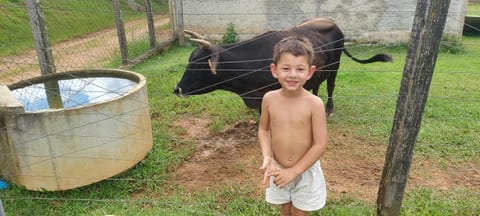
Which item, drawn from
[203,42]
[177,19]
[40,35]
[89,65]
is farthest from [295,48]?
[177,19]

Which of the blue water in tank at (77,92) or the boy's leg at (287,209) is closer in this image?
the boy's leg at (287,209)

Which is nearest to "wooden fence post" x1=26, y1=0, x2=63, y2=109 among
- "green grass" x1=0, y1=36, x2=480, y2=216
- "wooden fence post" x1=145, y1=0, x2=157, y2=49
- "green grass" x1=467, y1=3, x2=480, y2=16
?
"green grass" x1=0, y1=36, x2=480, y2=216

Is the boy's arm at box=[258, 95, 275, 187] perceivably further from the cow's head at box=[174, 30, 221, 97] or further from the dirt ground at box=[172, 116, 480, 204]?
the cow's head at box=[174, 30, 221, 97]

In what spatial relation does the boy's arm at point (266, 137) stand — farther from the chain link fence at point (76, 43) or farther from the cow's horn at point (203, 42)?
the chain link fence at point (76, 43)

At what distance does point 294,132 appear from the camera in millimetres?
2090

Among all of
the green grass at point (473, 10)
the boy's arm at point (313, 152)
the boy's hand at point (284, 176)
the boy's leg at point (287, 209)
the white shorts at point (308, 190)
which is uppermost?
the boy's arm at point (313, 152)

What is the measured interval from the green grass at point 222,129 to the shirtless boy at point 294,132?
83 centimetres

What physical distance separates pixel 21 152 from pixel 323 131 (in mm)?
2547

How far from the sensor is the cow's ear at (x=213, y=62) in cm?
414

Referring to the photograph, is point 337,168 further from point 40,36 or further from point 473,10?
point 473,10

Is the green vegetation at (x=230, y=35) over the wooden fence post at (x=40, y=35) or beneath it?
beneath

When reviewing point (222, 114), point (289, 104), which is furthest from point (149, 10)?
point (289, 104)

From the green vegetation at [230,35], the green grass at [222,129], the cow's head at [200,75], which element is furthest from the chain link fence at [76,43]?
the cow's head at [200,75]

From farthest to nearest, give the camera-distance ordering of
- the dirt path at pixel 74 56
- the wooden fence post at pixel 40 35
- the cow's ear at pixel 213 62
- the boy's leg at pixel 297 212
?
the dirt path at pixel 74 56 → the wooden fence post at pixel 40 35 → the cow's ear at pixel 213 62 → the boy's leg at pixel 297 212
